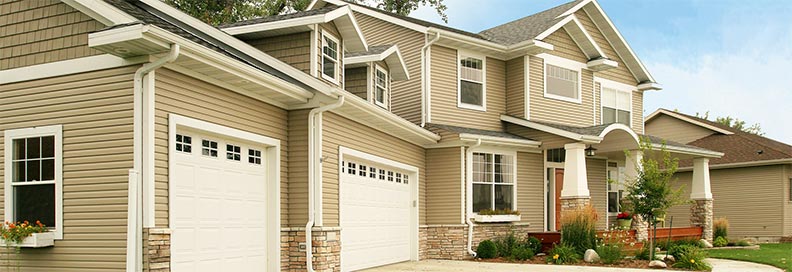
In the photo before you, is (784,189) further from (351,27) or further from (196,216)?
(196,216)

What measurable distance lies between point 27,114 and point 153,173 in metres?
2.07

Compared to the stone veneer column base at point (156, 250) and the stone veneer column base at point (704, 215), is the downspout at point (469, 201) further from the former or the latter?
the stone veneer column base at point (156, 250)

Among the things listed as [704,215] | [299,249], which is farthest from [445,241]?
[704,215]

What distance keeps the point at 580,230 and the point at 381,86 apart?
548cm

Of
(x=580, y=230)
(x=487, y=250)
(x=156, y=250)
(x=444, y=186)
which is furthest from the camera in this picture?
(x=444, y=186)

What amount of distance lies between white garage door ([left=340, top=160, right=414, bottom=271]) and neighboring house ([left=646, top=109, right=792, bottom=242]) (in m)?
14.7

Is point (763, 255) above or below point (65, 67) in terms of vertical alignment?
Answer: below

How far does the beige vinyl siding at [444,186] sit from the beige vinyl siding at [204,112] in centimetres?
660

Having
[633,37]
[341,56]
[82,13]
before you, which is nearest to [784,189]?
[633,37]

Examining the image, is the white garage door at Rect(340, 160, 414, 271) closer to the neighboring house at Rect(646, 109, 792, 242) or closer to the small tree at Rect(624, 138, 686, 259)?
the small tree at Rect(624, 138, 686, 259)

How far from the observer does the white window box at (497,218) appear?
695 inches

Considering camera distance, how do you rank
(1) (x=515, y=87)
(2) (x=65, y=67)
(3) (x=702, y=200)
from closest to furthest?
1. (2) (x=65, y=67)
2. (1) (x=515, y=87)
3. (3) (x=702, y=200)

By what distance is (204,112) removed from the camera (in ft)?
31.1

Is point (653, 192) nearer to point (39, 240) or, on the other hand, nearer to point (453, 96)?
point (453, 96)
